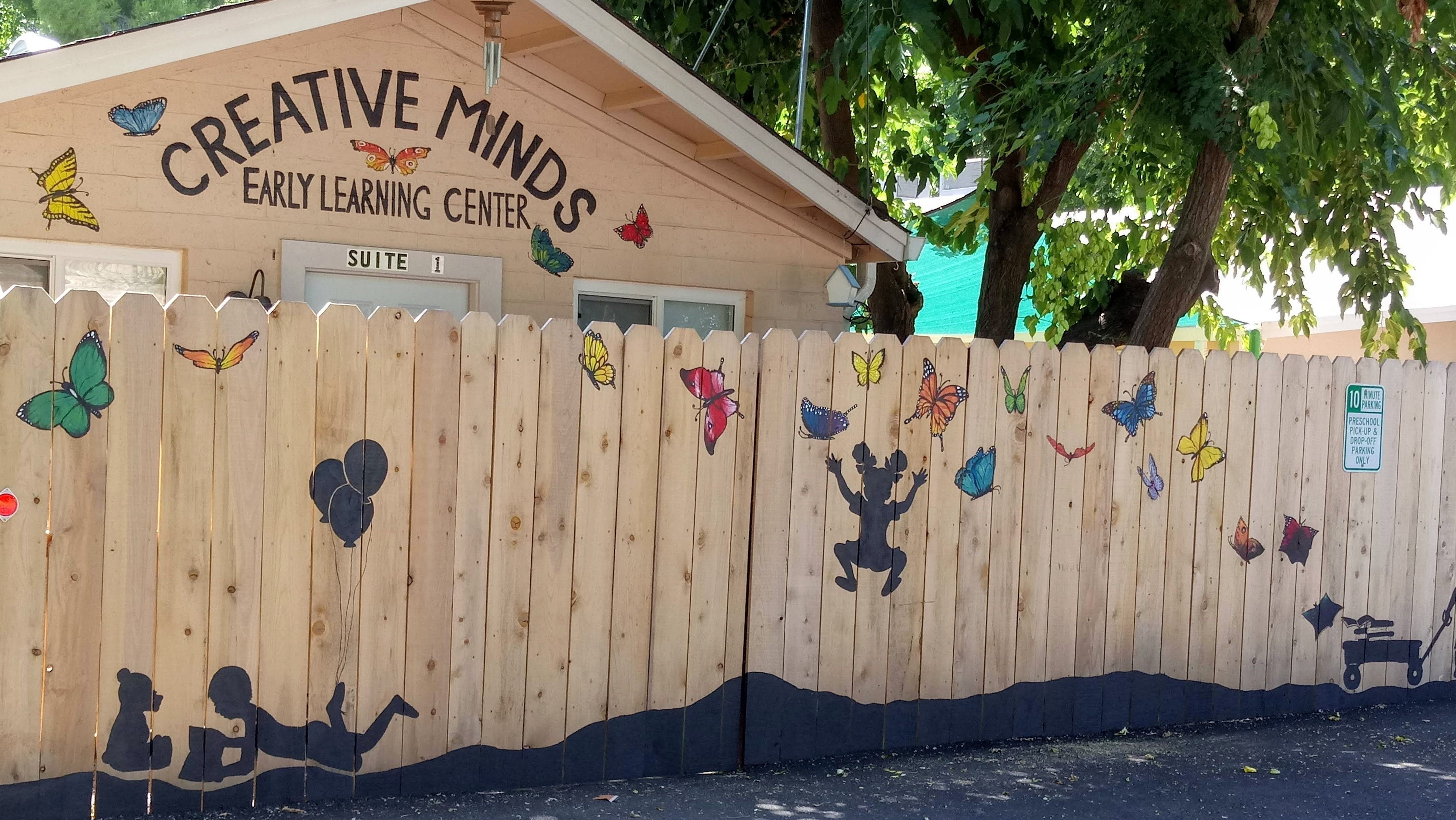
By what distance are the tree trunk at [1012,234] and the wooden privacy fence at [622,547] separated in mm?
3497

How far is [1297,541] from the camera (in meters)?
6.91

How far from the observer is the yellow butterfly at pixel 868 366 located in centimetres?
570

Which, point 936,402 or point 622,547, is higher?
point 936,402

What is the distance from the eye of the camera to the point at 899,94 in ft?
26.9

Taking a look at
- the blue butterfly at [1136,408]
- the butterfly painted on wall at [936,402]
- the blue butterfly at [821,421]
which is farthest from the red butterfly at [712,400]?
the blue butterfly at [1136,408]

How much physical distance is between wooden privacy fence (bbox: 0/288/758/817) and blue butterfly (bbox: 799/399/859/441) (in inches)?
10.9

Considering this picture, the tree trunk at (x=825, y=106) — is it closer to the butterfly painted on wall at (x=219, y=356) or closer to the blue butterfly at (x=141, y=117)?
the blue butterfly at (x=141, y=117)

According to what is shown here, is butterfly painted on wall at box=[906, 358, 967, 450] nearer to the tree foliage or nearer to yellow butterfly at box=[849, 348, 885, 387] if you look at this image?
yellow butterfly at box=[849, 348, 885, 387]

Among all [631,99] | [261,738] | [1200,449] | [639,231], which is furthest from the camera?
[639,231]

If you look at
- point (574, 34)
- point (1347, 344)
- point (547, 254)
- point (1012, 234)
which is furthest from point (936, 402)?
point (1347, 344)

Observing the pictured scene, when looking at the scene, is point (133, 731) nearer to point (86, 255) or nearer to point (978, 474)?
point (86, 255)

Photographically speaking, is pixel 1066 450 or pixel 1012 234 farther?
pixel 1012 234

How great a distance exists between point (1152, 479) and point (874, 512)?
1642 millimetres

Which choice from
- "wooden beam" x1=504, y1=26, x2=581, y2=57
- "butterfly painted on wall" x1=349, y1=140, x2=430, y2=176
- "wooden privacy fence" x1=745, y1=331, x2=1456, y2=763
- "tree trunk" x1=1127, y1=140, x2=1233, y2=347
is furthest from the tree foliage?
"wooden privacy fence" x1=745, y1=331, x2=1456, y2=763
